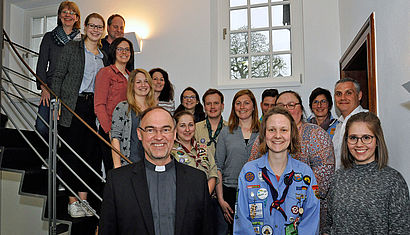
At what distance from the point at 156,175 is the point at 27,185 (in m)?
1.96

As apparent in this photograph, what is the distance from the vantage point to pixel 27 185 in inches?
128

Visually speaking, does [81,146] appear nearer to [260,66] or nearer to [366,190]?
[366,190]

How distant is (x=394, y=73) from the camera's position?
2.38m

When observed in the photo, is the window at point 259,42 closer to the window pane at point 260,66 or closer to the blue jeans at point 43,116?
the window pane at point 260,66

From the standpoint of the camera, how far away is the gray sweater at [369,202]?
1886 millimetres

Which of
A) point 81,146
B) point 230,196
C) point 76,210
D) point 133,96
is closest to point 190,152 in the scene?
point 230,196

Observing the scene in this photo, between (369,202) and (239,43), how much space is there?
3.34 m

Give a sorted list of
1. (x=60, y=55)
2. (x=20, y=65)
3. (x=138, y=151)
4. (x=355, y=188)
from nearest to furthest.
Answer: (x=355, y=188) < (x=138, y=151) < (x=60, y=55) < (x=20, y=65)

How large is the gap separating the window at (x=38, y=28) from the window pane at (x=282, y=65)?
3.68 m

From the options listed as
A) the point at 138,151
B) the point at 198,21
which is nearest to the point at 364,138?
the point at 138,151

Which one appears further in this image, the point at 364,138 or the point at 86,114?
the point at 86,114

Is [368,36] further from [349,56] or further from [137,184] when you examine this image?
[137,184]

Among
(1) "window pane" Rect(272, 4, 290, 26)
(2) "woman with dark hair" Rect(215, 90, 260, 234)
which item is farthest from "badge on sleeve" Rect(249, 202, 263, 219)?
(1) "window pane" Rect(272, 4, 290, 26)

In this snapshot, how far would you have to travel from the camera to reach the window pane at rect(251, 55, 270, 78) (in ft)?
15.7
